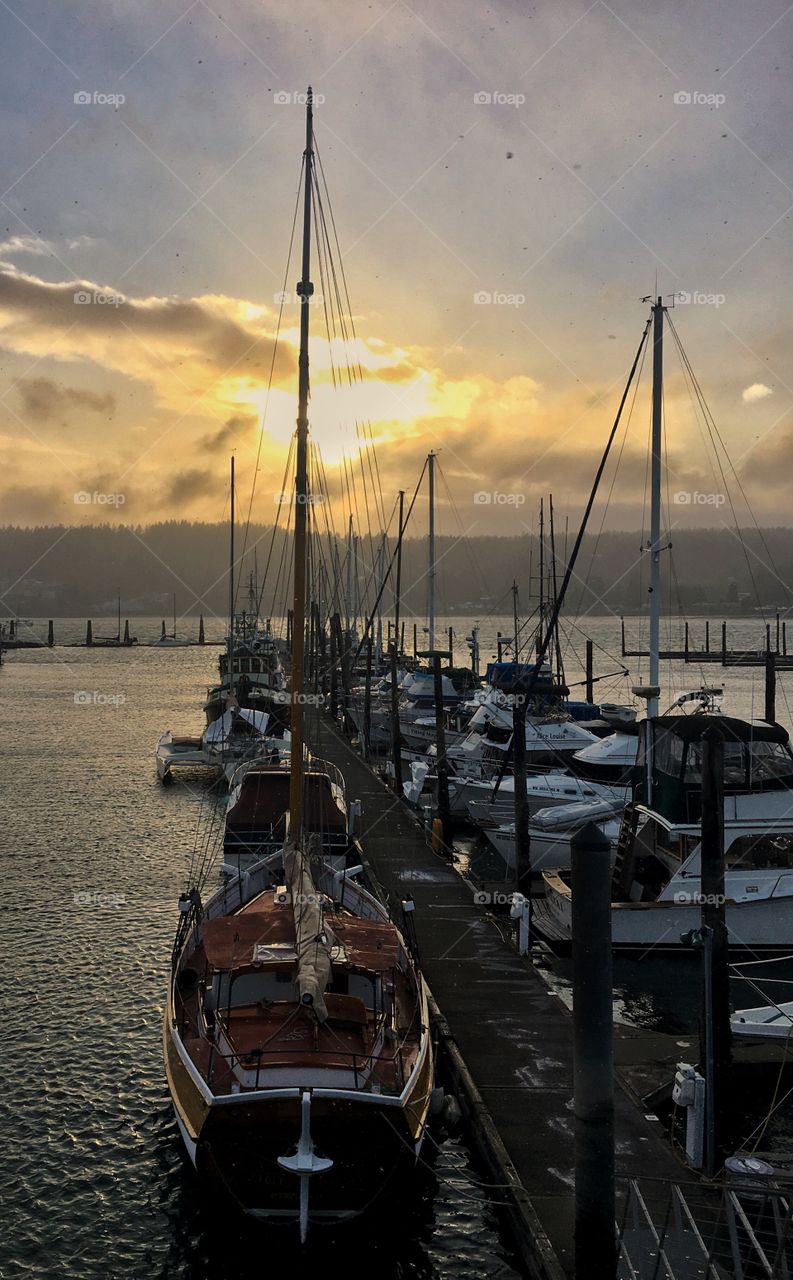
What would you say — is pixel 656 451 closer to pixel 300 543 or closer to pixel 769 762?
pixel 769 762

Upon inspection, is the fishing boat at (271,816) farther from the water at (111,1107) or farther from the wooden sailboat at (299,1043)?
the wooden sailboat at (299,1043)

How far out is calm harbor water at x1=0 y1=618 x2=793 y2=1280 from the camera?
12133 millimetres

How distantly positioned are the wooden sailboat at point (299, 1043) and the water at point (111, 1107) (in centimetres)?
82

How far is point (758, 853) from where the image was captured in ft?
74.2

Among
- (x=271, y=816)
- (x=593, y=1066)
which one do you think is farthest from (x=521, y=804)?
(x=593, y=1066)

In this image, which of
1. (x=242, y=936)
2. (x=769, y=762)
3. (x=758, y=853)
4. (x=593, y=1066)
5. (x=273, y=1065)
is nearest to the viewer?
(x=593, y=1066)

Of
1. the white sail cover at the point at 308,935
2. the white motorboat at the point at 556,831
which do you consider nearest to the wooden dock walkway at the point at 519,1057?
the white sail cover at the point at 308,935

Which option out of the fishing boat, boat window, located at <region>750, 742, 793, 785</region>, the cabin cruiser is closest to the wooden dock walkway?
the fishing boat

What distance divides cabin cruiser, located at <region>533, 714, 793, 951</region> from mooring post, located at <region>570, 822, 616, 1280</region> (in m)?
11.9

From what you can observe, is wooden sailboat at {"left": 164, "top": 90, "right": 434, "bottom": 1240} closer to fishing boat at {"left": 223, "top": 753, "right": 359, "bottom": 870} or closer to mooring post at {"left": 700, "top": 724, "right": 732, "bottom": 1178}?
mooring post at {"left": 700, "top": 724, "right": 732, "bottom": 1178}

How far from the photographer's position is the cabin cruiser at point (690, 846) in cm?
2198

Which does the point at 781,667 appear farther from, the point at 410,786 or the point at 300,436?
the point at 300,436

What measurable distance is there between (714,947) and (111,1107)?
10.0 m

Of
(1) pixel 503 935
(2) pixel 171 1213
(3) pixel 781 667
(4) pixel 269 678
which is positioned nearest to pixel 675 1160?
Result: (2) pixel 171 1213
